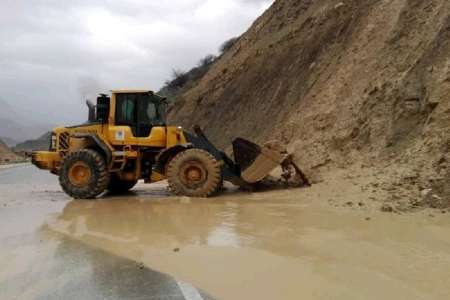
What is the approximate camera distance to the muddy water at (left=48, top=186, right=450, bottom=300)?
544cm

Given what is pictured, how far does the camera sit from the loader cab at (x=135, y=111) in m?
14.6

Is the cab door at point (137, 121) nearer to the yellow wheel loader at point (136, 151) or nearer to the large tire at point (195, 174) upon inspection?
the yellow wheel loader at point (136, 151)

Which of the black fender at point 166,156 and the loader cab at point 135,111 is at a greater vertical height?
the loader cab at point 135,111

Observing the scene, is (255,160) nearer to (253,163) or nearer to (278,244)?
(253,163)

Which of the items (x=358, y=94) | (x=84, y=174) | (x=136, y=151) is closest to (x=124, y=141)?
(x=136, y=151)

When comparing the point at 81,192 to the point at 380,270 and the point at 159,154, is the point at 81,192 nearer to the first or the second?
the point at 159,154

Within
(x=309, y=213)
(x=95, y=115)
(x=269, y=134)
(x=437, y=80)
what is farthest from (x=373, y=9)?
(x=309, y=213)

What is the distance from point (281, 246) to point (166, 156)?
24.7 feet

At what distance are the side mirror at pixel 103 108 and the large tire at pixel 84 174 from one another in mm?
870

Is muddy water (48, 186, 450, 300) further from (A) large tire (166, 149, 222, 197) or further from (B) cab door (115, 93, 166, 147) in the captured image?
(B) cab door (115, 93, 166, 147)

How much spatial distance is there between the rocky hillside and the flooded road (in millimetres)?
1518

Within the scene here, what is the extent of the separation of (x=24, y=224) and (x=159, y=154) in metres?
4.79

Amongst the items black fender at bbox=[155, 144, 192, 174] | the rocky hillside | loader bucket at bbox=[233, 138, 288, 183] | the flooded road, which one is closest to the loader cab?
black fender at bbox=[155, 144, 192, 174]

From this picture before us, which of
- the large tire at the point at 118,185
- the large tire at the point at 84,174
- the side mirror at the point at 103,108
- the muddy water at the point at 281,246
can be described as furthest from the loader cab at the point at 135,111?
the muddy water at the point at 281,246
